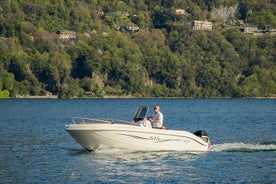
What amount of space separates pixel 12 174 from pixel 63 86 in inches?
5704

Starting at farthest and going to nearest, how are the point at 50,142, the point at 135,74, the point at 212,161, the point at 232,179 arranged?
the point at 135,74 → the point at 50,142 → the point at 212,161 → the point at 232,179

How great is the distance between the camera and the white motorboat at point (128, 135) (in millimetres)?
37591

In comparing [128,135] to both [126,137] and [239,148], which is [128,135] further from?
[239,148]

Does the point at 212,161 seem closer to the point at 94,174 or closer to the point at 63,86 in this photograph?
the point at 94,174

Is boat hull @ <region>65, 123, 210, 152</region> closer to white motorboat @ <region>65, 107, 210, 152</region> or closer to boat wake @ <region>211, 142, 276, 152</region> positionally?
white motorboat @ <region>65, 107, 210, 152</region>

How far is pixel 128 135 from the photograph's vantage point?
3781 centimetres

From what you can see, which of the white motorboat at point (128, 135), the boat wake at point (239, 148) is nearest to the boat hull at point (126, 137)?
the white motorboat at point (128, 135)

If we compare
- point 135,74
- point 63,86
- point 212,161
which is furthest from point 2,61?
point 212,161

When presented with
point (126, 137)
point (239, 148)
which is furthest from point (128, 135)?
point (239, 148)

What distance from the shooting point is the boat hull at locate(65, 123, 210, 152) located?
123 feet

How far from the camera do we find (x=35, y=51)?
19275 cm

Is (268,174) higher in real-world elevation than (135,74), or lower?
higher

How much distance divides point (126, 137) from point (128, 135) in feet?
0.40

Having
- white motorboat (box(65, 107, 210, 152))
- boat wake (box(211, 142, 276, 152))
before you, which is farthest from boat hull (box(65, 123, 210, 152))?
boat wake (box(211, 142, 276, 152))
